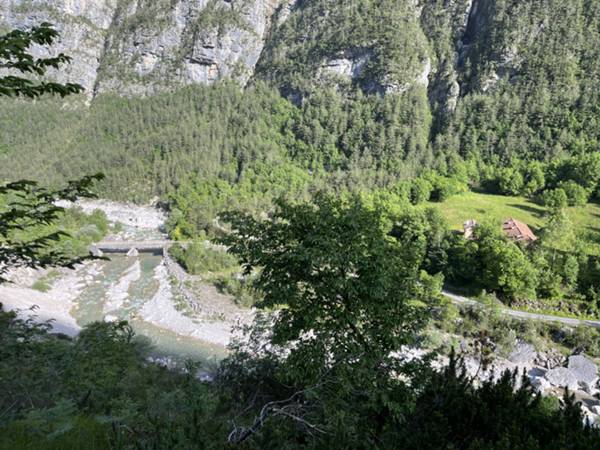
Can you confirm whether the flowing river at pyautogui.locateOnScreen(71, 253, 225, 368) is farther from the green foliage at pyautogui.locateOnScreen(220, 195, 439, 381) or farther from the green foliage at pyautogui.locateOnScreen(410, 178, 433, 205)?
the green foliage at pyautogui.locateOnScreen(410, 178, 433, 205)

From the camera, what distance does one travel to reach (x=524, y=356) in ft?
77.9

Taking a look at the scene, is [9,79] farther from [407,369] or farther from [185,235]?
[185,235]

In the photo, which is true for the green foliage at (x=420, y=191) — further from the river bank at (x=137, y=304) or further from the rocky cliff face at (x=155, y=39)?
the rocky cliff face at (x=155, y=39)

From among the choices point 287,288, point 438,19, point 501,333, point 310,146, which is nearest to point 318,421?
point 287,288

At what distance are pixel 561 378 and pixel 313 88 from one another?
81.8 meters

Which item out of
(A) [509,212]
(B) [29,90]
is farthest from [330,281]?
(A) [509,212]

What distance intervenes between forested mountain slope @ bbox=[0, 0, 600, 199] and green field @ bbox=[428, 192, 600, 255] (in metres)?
13.7

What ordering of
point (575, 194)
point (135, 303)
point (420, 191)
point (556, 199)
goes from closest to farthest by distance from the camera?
point (135, 303) → point (575, 194) → point (556, 199) → point (420, 191)

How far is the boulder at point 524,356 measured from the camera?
23.6 m

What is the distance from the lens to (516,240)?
3384 cm

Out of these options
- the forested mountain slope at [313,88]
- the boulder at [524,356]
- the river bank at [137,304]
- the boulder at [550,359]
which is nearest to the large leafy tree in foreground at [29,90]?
the river bank at [137,304]

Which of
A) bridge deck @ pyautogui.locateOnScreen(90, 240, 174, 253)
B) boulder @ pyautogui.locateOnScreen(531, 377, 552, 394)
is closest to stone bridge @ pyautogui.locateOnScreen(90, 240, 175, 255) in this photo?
bridge deck @ pyautogui.locateOnScreen(90, 240, 174, 253)

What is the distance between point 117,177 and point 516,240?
6456cm

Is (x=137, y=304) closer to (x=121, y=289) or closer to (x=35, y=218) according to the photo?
(x=121, y=289)
